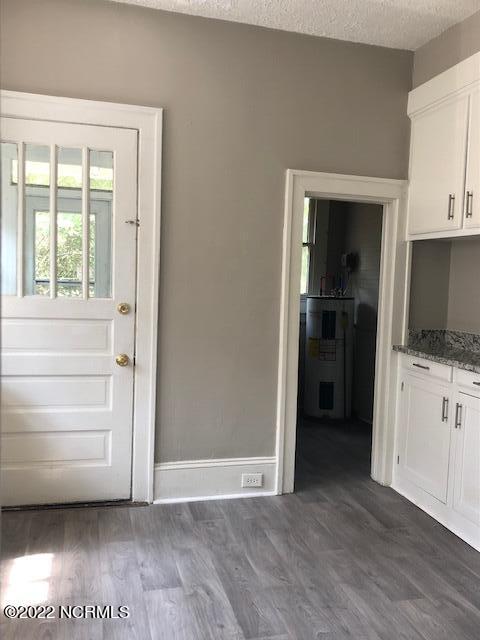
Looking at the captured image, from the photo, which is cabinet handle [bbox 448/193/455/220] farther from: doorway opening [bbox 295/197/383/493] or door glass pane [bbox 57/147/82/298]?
door glass pane [bbox 57/147/82/298]

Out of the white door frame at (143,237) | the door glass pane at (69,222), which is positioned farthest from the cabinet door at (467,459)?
the door glass pane at (69,222)

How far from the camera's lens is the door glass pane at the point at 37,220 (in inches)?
120

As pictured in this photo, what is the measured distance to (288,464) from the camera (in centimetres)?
356

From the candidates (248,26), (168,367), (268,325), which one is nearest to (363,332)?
(268,325)

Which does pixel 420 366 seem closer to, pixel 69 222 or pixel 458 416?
pixel 458 416

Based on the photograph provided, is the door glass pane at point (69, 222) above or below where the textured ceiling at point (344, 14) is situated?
below

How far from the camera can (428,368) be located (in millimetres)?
3307

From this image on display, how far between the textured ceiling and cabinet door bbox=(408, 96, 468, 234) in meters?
0.46

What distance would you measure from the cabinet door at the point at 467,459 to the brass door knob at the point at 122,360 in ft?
5.96

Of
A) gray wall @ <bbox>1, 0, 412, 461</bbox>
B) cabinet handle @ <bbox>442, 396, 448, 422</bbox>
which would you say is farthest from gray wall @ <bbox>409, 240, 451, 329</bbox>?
cabinet handle @ <bbox>442, 396, 448, 422</bbox>

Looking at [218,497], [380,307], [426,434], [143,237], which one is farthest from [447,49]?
[218,497]

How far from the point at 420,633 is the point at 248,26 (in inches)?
124

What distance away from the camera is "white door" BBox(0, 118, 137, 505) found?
307 centimetres

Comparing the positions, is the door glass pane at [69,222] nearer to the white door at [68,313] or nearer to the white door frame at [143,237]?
the white door at [68,313]
